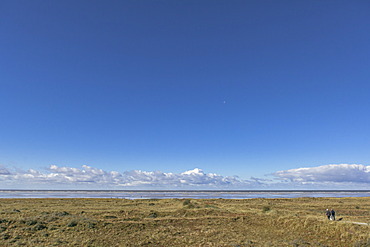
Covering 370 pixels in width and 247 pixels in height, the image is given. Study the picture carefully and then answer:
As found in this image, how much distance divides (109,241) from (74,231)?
709 centimetres

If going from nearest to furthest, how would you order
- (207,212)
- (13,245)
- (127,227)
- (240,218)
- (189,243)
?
(13,245) → (189,243) → (127,227) → (240,218) → (207,212)

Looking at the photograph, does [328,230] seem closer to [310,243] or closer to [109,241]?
[310,243]

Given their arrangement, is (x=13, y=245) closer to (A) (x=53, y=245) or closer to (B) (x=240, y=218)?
(A) (x=53, y=245)

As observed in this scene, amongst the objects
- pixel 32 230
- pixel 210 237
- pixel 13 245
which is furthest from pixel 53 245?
pixel 210 237

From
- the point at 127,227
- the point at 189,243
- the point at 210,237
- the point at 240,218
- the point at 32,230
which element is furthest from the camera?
the point at 240,218

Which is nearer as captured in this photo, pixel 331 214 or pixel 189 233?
pixel 189 233

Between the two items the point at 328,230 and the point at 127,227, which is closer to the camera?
the point at 328,230

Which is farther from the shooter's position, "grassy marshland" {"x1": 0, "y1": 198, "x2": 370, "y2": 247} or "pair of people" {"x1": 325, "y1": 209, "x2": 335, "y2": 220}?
"pair of people" {"x1": 325, "y1": 209, "x2": 335, "y2": 220}

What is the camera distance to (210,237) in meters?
27.6

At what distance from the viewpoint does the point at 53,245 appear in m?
24.0

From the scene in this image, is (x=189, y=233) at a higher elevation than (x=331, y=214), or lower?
lower

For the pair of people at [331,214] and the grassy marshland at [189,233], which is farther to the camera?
the pair of people at [331,214]

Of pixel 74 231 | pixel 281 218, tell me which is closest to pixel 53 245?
pixel 74 231

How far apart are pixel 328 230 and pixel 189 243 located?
51.5 feet
